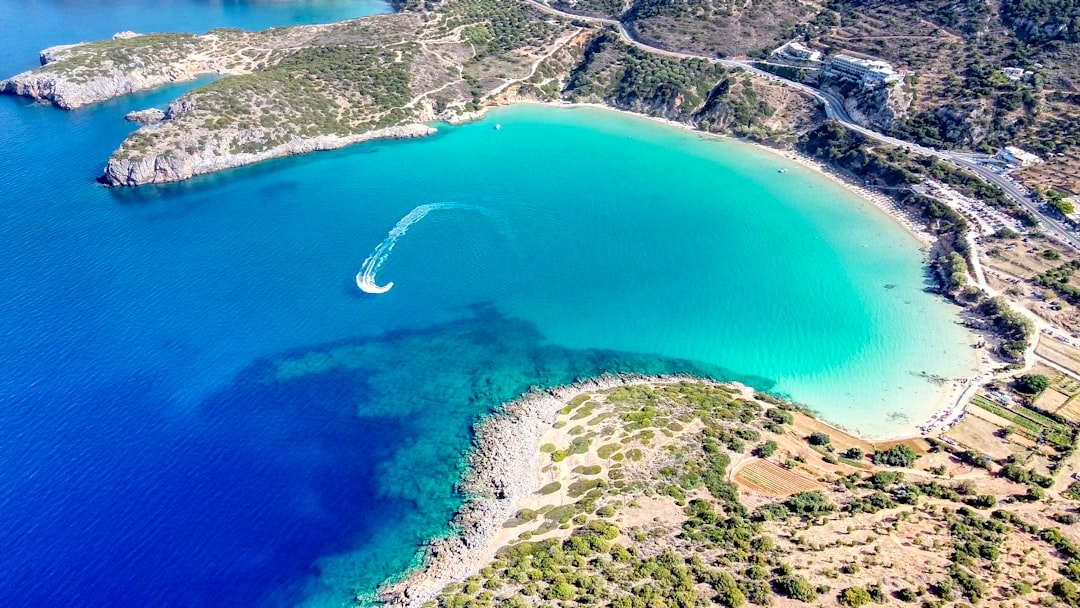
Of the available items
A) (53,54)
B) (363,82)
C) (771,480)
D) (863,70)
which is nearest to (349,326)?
(771,480)

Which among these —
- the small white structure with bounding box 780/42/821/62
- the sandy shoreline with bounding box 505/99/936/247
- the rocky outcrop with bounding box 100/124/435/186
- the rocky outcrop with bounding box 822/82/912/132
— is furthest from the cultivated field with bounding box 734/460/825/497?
the small white structure with bounding box 780/42/821/62

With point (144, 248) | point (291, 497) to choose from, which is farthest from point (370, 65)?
point (291, 497)

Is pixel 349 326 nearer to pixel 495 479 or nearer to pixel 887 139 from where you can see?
pixel 495 479

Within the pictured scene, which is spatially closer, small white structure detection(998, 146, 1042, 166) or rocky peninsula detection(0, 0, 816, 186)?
small white structure detection(998, 146, 1042, 166)

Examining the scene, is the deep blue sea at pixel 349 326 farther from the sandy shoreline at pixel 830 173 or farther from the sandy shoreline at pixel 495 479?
the sandy shoreline at pixel 830 173

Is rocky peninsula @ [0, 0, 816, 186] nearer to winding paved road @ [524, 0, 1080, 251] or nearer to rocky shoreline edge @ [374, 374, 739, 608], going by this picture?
winding paved road @ [524, 0, 1080, 251]
